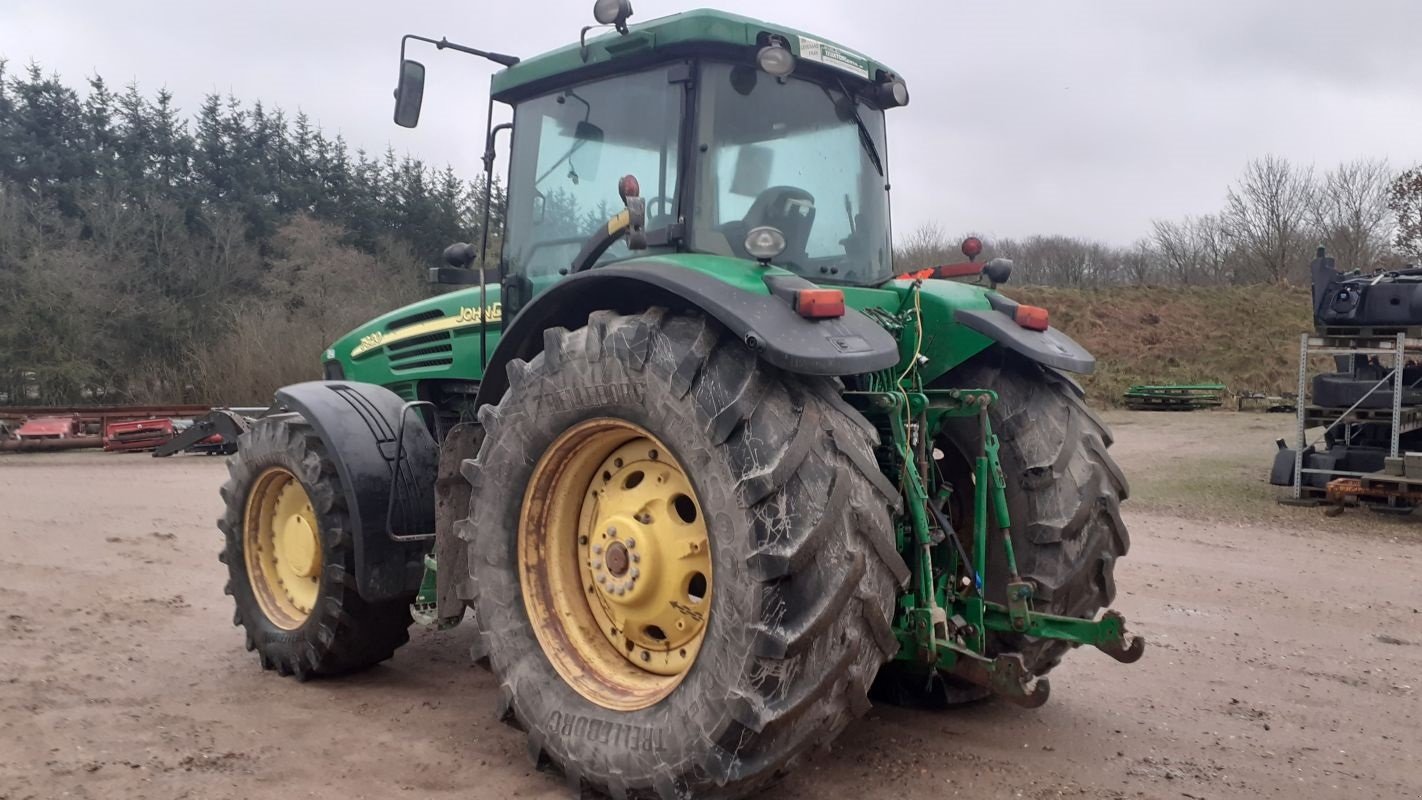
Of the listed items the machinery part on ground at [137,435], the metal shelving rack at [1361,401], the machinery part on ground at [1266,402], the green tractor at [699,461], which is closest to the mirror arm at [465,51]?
the green tractor at [699,461]

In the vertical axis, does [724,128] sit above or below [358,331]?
above

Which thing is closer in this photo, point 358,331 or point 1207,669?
point 1207,669

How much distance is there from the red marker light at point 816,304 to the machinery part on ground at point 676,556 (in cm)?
19

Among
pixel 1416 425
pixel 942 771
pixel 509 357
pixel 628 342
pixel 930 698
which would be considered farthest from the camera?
pixel 1416 425

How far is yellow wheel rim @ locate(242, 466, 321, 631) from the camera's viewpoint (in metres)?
4.64

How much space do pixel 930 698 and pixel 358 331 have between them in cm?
347

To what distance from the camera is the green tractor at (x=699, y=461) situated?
2.82m

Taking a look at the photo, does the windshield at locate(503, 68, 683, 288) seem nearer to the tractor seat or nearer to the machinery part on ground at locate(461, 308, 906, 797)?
the tractor seat

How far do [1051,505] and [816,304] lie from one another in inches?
52.0

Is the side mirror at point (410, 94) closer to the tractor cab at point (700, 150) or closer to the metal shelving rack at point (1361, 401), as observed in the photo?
the tractor cab at point (700, 150)

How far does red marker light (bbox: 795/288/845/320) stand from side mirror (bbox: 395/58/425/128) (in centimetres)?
227

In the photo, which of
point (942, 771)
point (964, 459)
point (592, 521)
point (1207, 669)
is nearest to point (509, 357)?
point (592, 521)

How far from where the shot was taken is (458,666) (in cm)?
479

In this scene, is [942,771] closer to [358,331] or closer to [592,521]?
[592,521]
